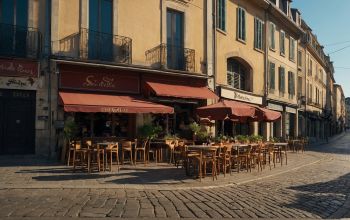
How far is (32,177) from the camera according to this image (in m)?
10.6

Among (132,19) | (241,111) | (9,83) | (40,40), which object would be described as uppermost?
(132,19)

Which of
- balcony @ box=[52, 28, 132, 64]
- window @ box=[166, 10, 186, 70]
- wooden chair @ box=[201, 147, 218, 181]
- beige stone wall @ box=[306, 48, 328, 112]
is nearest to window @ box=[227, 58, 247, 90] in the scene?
window @ box=[166, 10, 186, 70]

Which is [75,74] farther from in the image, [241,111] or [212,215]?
[212,215]

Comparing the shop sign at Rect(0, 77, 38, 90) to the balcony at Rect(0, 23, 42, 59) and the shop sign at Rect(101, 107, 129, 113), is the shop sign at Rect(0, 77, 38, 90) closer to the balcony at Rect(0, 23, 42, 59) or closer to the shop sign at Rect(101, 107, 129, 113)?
the balcony at Rect(0, 23, 42, 59)

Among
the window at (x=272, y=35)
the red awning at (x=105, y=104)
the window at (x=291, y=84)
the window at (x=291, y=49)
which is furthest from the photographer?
the window at (x=291, y=49)

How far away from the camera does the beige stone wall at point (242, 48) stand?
21.8 metres

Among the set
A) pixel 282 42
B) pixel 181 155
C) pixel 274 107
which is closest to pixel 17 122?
pixel 181 155

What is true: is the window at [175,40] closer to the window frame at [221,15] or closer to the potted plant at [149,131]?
the window frame at [221,15]

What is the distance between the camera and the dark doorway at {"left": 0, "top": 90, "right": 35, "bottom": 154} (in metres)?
14.2

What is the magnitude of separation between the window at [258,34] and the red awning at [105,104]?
1239cm

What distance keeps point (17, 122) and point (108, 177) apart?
205 inches

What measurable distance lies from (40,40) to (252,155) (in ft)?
27.1

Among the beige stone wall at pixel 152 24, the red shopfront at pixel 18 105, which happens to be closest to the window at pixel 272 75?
the beige stone wall at pixel 152 24

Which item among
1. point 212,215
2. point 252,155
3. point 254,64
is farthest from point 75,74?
point 254,64
